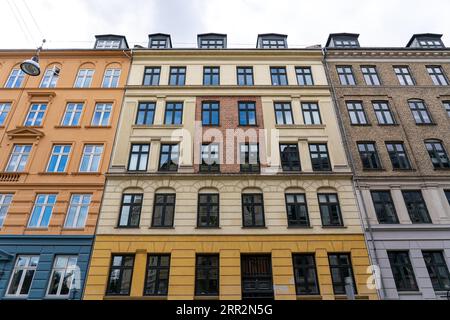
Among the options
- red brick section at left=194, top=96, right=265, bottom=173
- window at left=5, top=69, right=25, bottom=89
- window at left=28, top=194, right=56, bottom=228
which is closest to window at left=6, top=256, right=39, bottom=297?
window at left=28, top=194, right=56, bottom=228

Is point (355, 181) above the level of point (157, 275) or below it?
above

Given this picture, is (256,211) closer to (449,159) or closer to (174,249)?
(174,249)

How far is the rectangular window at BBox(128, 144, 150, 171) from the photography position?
62.8 feet

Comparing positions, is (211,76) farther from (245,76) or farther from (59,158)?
(59,158)

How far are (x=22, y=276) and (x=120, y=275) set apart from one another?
18.2 feet

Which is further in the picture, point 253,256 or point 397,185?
point 397,185

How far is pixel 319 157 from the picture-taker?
19516 mm

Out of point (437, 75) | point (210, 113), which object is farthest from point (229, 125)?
point (437, 75)

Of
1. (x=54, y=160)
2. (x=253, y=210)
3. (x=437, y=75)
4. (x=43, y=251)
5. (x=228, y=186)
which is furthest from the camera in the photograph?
(x=437, y=75)

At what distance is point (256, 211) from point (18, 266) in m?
14.4

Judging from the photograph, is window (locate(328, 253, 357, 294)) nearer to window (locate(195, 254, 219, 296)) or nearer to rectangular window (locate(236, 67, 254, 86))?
window (locate(195, 254, 219, 296))
